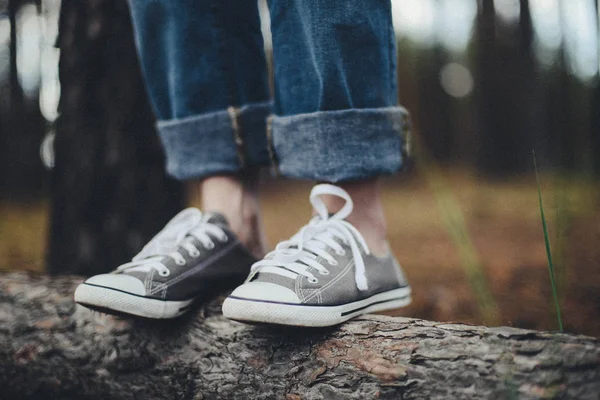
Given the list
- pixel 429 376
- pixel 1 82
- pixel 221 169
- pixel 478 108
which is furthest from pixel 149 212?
pixel 478 108

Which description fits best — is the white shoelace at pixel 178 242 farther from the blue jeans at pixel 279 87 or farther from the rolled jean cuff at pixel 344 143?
the rolled jean cuff at pixel 344 143

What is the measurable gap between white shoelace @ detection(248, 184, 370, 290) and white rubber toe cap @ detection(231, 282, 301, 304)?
4 cm

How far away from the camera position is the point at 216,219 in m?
1.07

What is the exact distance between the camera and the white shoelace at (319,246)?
0.86 m

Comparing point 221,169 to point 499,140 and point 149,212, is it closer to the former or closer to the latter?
point 149,212

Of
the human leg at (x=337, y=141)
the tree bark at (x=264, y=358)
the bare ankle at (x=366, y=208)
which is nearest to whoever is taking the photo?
the tree bark at (x=264, y=358)

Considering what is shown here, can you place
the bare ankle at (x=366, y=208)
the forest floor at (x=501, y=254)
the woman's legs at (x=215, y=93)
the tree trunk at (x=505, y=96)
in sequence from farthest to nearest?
the tree trunk at (x=505, y=96), the woman's legs at (x=215, y=93), the bare ankle at (x=366, y=208), the forest floor at (x=501, y=254)

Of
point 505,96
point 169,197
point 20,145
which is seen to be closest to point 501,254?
point 169,197

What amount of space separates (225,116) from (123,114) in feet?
2.85

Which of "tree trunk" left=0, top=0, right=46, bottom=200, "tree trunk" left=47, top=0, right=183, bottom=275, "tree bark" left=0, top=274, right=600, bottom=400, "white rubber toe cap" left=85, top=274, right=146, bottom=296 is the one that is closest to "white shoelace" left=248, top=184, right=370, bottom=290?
"tree bark" left=0, top=274, right=600, bottom=400

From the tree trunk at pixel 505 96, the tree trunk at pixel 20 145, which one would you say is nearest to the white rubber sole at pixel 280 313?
the tree trunk at pixel 20 145

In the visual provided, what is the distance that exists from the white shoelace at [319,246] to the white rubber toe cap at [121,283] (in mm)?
220

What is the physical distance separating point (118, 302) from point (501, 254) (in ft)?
7.68

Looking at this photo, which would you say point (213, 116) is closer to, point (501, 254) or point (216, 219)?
point (216, 219)
